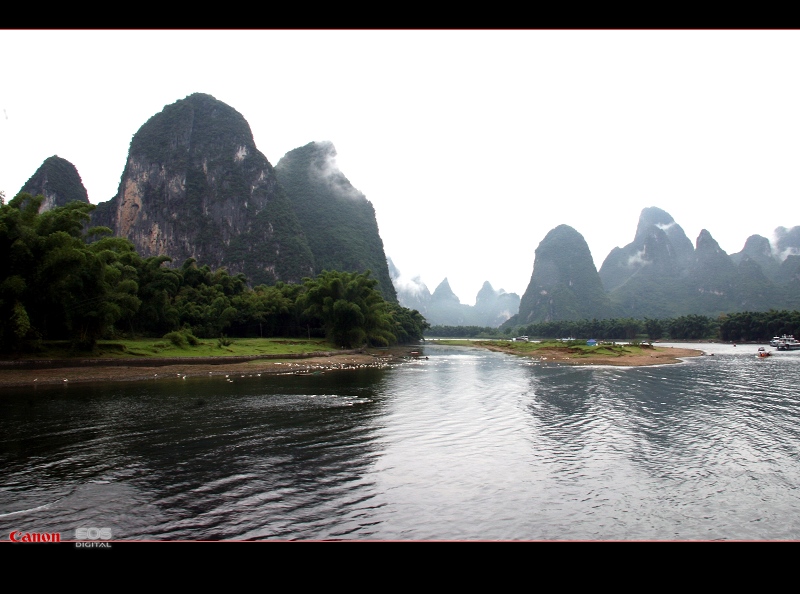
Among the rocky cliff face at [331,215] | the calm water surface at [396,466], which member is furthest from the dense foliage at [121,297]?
the rocky cliff face at [331,215]

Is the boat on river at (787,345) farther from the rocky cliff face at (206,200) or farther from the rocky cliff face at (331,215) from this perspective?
the rocky cliff face at (206,200)

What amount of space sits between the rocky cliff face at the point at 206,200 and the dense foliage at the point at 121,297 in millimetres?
61849

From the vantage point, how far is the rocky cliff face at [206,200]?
436ft

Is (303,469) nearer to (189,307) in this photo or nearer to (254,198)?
(189,307)


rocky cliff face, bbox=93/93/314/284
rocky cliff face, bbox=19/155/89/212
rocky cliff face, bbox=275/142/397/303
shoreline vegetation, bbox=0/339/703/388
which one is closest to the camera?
shoreline vegetation, bbox=0/339/703/388

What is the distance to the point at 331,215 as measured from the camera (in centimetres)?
17662

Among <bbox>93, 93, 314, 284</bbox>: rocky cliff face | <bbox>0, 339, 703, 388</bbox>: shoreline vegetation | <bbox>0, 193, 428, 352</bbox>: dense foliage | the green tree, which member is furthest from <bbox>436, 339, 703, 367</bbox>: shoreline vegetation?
<bbox>93, 93, 314, 284</bbox>: rocky cliff face

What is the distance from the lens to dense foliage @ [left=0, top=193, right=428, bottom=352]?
28.8m

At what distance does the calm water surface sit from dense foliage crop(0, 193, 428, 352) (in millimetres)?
8367

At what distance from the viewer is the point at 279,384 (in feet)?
97.1

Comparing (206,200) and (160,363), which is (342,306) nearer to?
(160,363)

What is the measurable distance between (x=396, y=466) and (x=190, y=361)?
96.2 feet

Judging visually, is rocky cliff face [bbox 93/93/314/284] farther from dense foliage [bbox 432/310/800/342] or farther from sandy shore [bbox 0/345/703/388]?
sandy shore [bbox 0/345/703/388]

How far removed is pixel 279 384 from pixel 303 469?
1830cm
